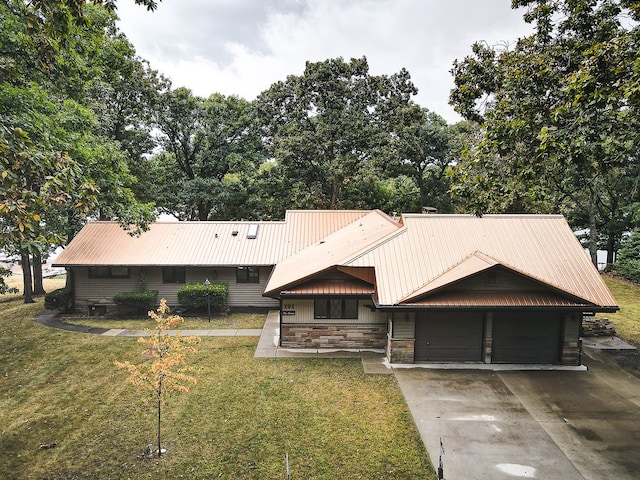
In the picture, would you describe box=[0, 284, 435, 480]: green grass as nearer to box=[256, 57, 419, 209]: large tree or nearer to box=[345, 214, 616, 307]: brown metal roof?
box=[345, 214, 616, 307]: brown metal roof

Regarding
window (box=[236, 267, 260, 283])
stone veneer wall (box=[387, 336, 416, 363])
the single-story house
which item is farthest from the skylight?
stone veneer wall (box=[387, 336, 416, 363])

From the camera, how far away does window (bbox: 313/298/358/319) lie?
54.2 feet

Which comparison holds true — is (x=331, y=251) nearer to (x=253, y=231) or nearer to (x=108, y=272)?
(x=253, y=231)

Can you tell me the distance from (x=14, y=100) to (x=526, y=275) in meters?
18.1

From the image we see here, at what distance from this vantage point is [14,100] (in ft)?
39.7

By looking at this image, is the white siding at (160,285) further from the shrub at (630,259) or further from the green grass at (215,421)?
the shrub at (630,259)

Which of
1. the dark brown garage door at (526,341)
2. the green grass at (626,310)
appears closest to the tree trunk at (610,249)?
the green grass at (626,310)

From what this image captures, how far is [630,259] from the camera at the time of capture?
92.6ft

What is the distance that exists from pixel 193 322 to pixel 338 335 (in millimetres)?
8497

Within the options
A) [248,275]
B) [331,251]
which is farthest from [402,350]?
[248,275]

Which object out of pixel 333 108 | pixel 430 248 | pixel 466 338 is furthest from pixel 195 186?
pixel 466 338

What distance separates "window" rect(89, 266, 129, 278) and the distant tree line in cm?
271

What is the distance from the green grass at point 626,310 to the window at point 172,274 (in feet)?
74.5

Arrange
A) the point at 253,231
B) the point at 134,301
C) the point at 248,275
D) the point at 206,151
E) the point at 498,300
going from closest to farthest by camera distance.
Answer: the point at 498,300 → the point at 134,301 → the point at 248,275 → the point at 253,231 → the point at 206,151
